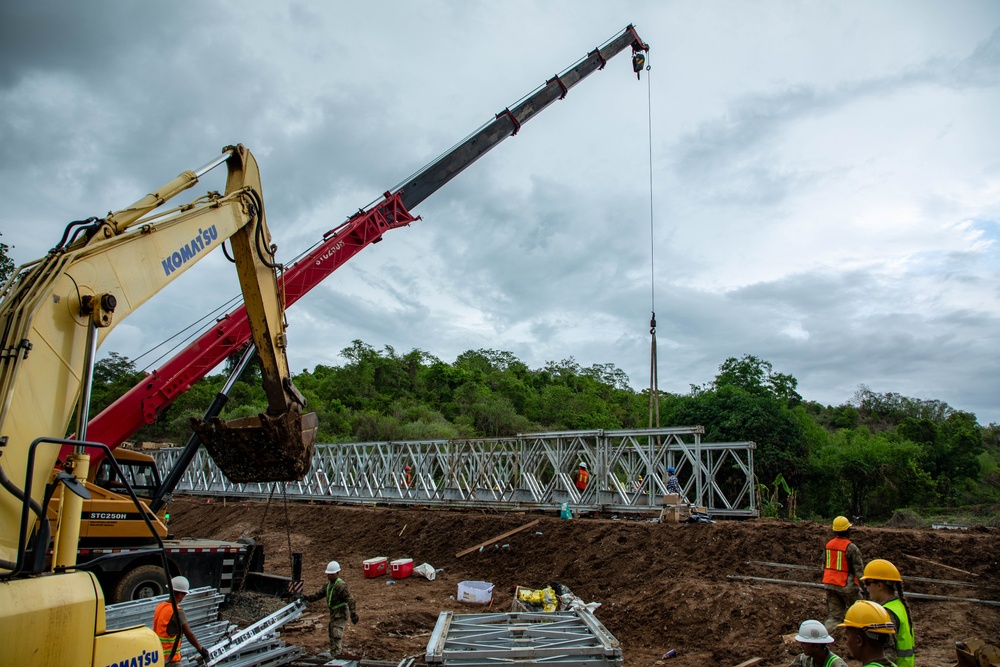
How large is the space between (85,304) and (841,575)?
29.2 ft

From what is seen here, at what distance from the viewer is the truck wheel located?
10.1 m

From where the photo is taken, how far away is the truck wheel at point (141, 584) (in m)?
10.1

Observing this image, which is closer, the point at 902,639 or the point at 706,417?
the point at 902,639

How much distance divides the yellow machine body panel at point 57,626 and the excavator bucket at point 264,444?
3.57 metres

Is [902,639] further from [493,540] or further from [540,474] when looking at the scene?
[540,474]

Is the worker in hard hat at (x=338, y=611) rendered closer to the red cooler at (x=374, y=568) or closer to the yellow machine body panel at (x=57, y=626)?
the yellow machine body panel at (x=57, y=626)

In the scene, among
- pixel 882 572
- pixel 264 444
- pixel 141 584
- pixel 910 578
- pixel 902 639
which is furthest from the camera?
pixel 910 578

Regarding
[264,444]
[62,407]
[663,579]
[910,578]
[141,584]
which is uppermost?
[62,407]

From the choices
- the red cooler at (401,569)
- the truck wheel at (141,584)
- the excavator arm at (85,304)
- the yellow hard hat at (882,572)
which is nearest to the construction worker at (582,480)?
the red cooler at (401,569)

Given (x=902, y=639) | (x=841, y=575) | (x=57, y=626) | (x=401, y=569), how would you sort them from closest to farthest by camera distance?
(x=57, y=626) → (x=902, y=639) → (x=841, y=575) → (x=401, y=569)

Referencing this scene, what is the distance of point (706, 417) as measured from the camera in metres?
33.4

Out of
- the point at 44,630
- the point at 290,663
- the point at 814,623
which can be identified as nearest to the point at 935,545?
the point at 814,623

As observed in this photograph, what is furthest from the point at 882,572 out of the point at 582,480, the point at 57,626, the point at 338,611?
the point at 582,480

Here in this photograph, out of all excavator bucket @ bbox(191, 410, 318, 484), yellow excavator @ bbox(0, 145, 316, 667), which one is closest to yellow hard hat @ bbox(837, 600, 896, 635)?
yellow excavator @ bbox(0, 145, 316, 667)
